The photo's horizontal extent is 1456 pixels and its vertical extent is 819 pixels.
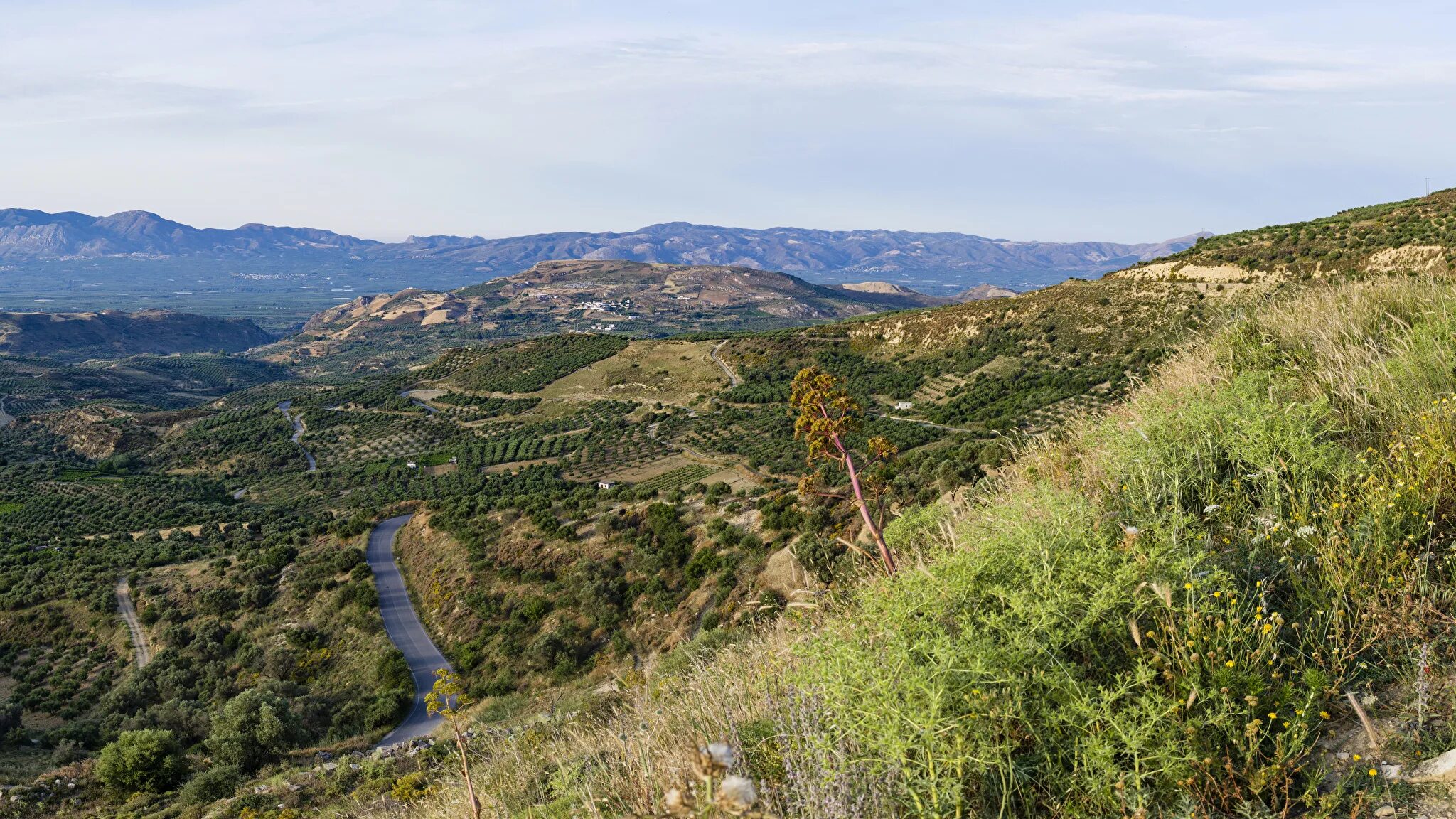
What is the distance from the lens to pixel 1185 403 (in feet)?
21.1

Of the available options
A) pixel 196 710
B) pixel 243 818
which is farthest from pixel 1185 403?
pixel 196 710

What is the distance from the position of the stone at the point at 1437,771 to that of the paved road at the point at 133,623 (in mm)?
39523

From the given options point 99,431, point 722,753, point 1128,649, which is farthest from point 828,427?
point 99,431

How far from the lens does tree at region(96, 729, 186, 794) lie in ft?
51.5

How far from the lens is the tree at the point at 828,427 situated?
209 inches

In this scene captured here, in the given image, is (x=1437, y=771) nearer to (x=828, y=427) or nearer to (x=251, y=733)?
(x=828, y=427)

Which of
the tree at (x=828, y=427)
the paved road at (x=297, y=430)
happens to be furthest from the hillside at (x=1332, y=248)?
the paved road at (x=297, y=430)

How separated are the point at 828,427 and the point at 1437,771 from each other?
3.57 meters

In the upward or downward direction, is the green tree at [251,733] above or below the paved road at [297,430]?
above

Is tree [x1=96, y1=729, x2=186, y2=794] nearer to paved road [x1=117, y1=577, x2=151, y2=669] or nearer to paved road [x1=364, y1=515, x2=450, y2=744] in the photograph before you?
paved road [x1=364, y1=515, x2=450, y2=744]

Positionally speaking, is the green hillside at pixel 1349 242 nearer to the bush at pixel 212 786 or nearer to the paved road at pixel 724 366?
the paved road at pixel 724 366

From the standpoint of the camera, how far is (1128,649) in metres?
3.36

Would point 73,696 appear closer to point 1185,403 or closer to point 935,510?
point 935,510

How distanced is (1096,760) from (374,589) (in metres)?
37.3
